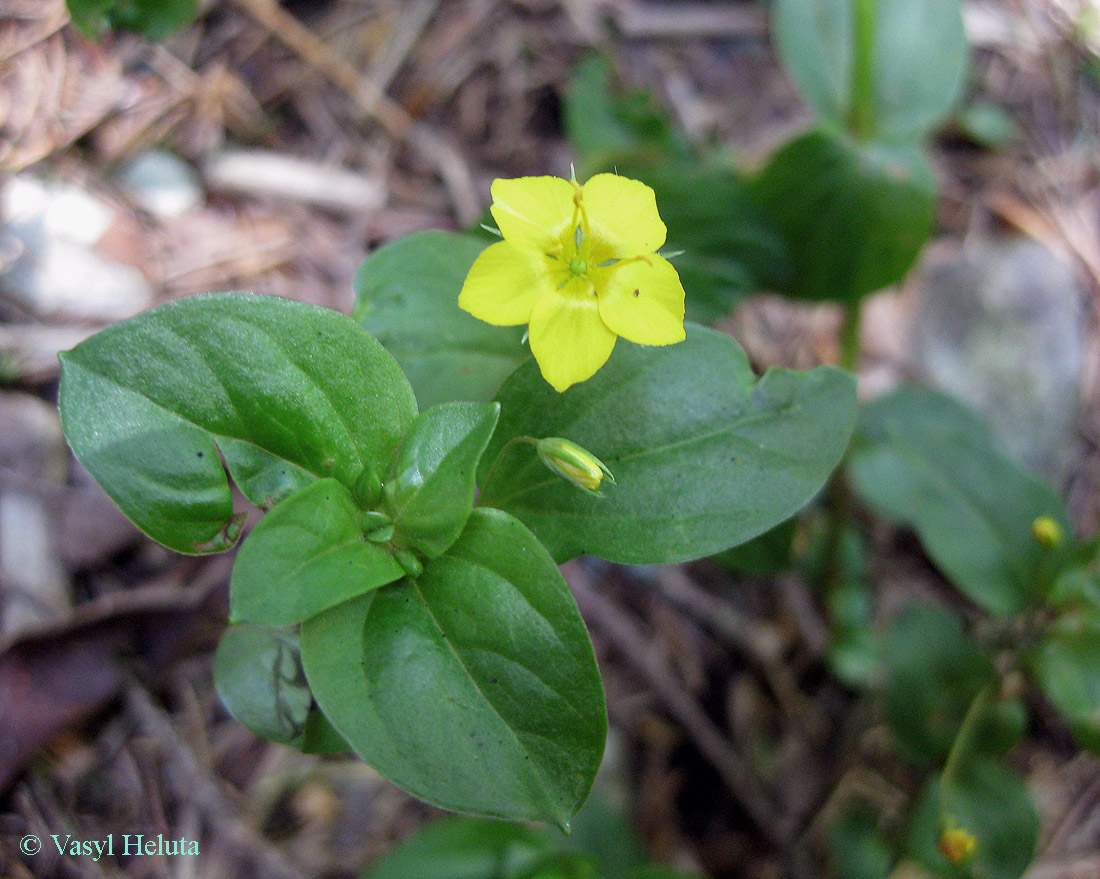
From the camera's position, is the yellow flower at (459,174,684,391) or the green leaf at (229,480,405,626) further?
the yellow flower at (459,174,684,391)

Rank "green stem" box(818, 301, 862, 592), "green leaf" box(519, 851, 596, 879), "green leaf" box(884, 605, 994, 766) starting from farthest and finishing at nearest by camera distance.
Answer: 1. "green stem" box(818, 301, 862, 592)
2. "green leaf" box(884, 605, 994, 766)
3. "green leaf" box(519, 851, 596, 879)

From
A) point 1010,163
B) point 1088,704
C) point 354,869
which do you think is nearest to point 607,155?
point 1010,163

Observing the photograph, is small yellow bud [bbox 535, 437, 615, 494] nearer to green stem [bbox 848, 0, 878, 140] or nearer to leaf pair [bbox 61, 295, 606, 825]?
leaf pair [bbox 61, 295, 606, 825]

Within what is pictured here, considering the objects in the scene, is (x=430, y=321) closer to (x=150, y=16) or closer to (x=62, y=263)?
(x=150, y=16)

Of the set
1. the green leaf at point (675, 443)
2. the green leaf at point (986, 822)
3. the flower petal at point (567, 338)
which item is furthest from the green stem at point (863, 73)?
the green leaf at point (986, 822)

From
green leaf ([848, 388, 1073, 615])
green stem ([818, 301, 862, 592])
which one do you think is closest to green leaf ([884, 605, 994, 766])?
green leaf ([848, 388, 1073, 615])

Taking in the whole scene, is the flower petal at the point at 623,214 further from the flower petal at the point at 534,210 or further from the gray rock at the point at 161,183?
the gray rock at the point at 161,183
